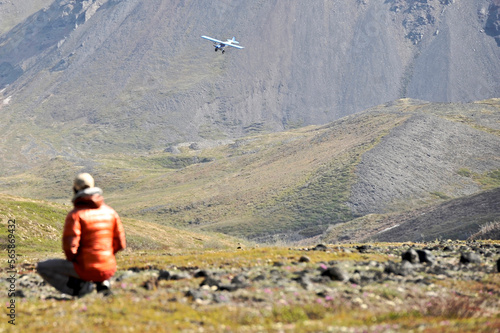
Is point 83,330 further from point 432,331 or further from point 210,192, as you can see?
point 210,192

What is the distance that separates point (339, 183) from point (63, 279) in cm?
11599

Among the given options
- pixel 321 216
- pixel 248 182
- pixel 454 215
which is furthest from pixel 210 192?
pixel 454 215

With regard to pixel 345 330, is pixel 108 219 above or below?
above

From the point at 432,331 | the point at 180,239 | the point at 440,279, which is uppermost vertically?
the point at 432,331

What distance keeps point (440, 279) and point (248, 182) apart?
133m

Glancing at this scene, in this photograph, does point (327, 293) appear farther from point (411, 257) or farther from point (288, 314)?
point (411, 257)

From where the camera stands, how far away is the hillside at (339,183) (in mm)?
115812

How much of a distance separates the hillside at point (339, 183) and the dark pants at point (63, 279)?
74.5 metres

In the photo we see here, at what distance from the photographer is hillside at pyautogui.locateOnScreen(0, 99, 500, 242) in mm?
115812

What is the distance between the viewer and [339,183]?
128500mm

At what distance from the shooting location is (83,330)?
40.0ft

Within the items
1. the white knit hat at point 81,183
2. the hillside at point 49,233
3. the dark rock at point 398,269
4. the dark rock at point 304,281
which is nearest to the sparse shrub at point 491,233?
the hillside at point 49,233

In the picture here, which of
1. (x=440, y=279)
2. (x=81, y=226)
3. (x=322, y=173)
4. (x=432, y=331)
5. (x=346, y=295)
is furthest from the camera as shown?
(x=322, y=173)

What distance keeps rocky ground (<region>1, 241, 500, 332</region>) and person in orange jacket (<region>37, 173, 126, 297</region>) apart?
1.97 ft
